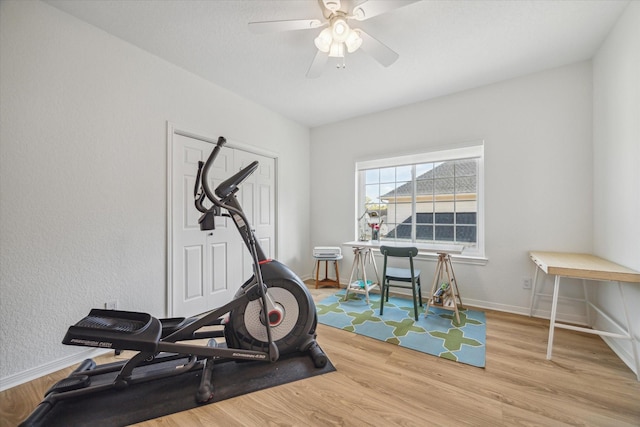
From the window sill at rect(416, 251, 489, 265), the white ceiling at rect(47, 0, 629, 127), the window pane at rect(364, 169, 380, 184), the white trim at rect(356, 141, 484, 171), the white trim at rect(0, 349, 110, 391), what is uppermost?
the white ceiling at rect(47, 0, 629, 127)

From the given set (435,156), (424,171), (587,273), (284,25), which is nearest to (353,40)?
(284,25)

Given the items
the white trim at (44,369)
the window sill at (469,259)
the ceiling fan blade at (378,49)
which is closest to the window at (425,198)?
the window sill at (469,259)

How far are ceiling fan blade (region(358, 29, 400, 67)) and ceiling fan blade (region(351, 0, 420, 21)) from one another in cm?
16

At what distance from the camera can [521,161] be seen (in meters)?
2.61

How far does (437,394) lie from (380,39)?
2.64 metres

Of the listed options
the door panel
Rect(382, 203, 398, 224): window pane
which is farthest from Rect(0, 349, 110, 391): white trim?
→ Rect(382, 203, 398, 224): window pane

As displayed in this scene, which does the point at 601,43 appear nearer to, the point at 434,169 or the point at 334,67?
the point at 434,169

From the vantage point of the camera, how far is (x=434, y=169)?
3.30 meters

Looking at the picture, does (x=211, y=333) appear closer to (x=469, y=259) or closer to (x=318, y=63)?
(x=318, y=63)

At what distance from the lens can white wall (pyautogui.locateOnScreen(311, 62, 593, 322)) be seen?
2371 mm

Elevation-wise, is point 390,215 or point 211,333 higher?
point 390,215

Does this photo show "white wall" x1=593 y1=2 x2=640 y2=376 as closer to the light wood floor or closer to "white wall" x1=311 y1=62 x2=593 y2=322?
"white wall" x1=311 y1=62 x2=593 y2=322

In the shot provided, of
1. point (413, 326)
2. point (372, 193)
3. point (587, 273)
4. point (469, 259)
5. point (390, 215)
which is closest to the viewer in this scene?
point (587, 273)

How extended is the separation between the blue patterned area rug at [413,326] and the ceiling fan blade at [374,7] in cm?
235
